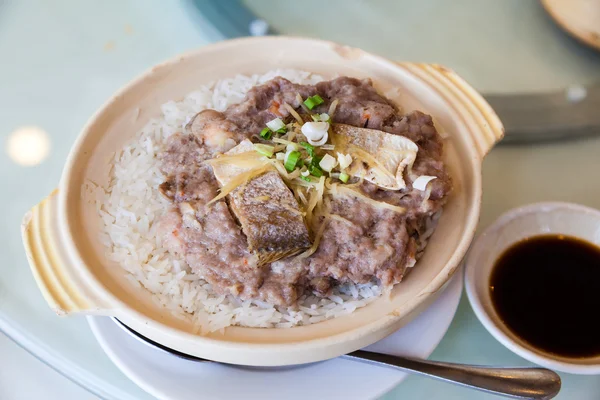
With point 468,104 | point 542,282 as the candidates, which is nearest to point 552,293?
point 542,282

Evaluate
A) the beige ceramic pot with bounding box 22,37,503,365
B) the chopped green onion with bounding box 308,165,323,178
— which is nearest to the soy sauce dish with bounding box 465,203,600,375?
the beige ceramic pot with bounding box 22,37,503,365

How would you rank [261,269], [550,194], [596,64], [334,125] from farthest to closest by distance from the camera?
[596,64], [550,194], [334,125], [261,269]

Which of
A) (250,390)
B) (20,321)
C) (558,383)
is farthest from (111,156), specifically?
(558,383)

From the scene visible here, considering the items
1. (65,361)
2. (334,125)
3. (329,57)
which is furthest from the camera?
(329,57)

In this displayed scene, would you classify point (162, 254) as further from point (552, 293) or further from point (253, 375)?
point (552, 293)

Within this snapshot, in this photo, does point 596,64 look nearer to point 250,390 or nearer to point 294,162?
point 294,162

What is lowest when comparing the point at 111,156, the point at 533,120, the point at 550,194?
the point at 550,194
